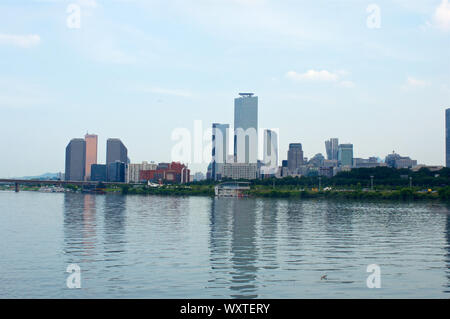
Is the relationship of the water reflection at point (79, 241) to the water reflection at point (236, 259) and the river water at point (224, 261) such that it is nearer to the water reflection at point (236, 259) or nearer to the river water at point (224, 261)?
the river water at point (224, 261)

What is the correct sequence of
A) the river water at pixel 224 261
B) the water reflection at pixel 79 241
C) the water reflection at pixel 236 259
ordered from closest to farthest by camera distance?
the river water at pixel 224 261, the water reflection at pixel 236 259, the water reflection at pixel 79 241

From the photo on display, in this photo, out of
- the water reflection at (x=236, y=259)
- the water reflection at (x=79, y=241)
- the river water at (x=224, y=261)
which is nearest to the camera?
the river water at (x=224, y=261)

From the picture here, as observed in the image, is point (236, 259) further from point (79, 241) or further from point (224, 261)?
point (79, 241)

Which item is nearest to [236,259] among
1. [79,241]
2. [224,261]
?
[224,261]

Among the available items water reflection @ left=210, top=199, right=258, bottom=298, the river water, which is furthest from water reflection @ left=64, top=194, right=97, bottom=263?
water reflection @ left=210, top=199, right=258, bottom=298

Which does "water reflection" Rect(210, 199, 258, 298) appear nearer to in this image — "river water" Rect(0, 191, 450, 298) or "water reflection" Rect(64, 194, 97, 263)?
"river water" Rect(0, 191, 450, 298)

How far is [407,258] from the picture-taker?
1519 inches

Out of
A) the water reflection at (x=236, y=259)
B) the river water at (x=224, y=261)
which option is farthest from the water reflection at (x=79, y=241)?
A: the water reflection at (x=236, y=259)

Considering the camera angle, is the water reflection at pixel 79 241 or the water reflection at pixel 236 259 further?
the water reflection at pixel 79 241

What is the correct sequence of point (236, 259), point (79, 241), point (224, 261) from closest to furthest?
point (224, 261), point (236, 259), point (79, 241)

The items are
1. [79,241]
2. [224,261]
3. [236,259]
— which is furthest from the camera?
[79,241]
